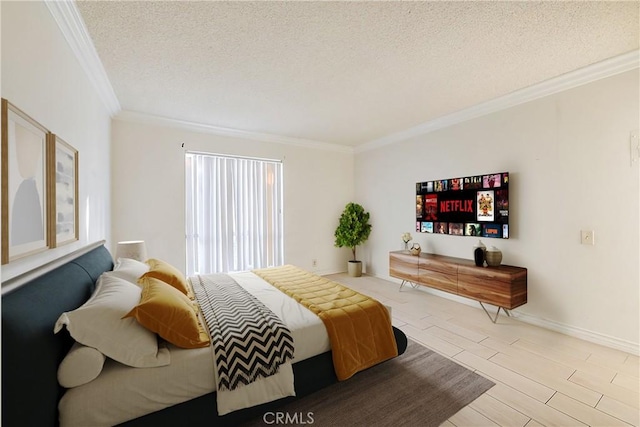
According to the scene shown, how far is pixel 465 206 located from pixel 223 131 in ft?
12.4

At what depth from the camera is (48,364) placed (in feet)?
3.44

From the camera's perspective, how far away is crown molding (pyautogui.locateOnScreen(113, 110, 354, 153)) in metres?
3.53

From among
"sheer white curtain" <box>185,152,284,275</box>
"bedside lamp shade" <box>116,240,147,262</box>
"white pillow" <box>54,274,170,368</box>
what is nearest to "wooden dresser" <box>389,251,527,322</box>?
"sheer white curtain" <box>185,152,284,275</box>

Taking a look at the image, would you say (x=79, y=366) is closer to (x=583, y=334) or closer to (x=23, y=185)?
(x=23, y=185)

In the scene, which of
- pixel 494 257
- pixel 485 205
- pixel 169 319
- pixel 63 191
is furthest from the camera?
pixel 485 205

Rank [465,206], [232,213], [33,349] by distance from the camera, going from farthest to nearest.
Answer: [232,213] < [465,206] < [33,349]

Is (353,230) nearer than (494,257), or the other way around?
(494,257)

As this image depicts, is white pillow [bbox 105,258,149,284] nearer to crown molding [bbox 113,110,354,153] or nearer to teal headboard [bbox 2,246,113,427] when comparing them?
teal headboard [bbox 2,246,113,427]

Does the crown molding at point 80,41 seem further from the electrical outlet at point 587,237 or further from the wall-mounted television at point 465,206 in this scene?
the electrical outlet at point 587,237

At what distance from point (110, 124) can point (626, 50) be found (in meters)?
5.49

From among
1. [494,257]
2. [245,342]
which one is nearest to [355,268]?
[494,257]

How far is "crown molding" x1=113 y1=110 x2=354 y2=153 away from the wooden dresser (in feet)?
8.44

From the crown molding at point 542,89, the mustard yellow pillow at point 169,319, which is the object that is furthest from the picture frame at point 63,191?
the crown molding at point 542,89

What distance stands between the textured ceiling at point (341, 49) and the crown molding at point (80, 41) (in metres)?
0.06
